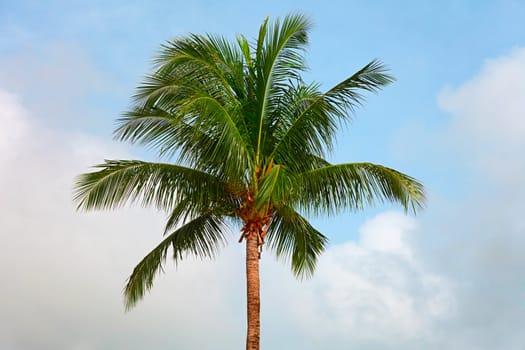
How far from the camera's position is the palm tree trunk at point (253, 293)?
15.5m

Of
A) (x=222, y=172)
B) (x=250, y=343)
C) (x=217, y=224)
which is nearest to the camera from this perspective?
(x=250, y=343)

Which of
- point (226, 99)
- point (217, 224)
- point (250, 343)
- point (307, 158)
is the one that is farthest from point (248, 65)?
point (250, 343)

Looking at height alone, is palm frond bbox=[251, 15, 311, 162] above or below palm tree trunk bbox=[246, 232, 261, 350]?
above

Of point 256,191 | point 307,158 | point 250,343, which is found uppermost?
point 307,158

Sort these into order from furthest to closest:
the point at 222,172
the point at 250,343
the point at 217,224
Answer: the point at 217,224, the point at 222,172, the point at 250,343

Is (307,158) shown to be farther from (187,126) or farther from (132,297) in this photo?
(132,297)

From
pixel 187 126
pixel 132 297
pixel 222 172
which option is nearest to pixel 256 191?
pixel 222 172

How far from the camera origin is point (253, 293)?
52.3ft

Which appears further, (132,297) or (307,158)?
(132,297)

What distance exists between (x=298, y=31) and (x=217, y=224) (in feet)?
15.5

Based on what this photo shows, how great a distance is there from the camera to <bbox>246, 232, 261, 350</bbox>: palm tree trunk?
15.5 metres

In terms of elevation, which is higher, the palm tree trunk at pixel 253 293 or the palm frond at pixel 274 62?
the palm frond at pixel 274 62

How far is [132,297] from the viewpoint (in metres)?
19.1

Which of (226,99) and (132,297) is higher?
(226,99)
